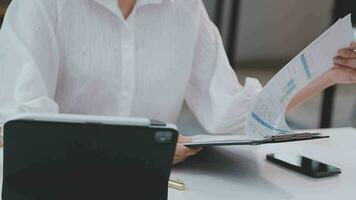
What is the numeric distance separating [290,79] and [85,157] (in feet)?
1.54

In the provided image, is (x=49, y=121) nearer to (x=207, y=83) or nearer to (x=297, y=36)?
(x=207, y=83)

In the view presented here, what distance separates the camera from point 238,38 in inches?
158

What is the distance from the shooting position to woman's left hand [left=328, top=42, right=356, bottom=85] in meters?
1.10

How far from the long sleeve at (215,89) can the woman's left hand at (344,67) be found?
0.21 metres

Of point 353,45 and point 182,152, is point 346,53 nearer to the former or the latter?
point 353,45

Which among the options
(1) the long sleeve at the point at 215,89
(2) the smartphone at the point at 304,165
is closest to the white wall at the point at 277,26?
(1) the long sleeve at the point at 215,89

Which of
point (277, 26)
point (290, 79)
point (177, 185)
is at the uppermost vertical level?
point (277, 26)

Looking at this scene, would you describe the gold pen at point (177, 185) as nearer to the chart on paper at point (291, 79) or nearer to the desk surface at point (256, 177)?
the desk surface at point (256, 177)

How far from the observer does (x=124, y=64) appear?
4.24 feet

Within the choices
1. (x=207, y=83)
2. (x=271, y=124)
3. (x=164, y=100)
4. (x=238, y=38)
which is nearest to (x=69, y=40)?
(x=164, y=100)

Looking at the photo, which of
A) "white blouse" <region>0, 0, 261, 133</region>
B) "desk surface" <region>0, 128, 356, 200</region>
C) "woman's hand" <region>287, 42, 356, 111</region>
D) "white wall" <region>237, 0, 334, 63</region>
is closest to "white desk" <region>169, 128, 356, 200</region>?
"desk surface" <region>0, 128, 356, 200</region>

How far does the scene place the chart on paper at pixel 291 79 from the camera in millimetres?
984

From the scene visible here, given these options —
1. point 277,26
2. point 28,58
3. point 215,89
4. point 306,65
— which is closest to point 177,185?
point 306,65

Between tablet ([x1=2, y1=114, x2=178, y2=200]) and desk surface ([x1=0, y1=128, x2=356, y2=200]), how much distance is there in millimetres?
205
